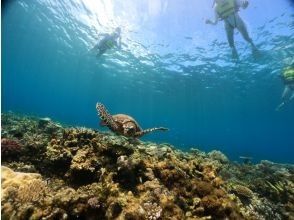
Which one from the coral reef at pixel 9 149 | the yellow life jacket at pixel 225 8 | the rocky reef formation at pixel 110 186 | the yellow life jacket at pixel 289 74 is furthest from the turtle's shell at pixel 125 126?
the yellow life jacket at pixel 289 74

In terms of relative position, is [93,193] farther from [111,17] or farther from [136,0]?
[111,17]

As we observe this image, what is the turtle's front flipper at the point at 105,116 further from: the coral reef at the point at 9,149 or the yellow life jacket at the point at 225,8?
the yellow life jacket at the point at 225,8

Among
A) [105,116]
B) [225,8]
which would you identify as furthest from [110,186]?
[225,8]

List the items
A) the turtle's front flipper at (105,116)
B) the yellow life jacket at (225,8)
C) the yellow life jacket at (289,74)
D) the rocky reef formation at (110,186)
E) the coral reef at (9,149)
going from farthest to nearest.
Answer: the yellow life jacket at (289,74), the yellow life jacket at (225,8), the coral reef at (9,149), the turtle's front flipper at (105,116), the rocky reef formation at (110,186)

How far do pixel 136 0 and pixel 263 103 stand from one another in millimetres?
34424

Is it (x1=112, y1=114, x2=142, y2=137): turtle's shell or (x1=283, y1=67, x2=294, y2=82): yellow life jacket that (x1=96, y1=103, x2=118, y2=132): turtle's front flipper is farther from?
(x1=283, y1=67, x2=294, y2=82): yellow life jacket

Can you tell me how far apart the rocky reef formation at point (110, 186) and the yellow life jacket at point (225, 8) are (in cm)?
851

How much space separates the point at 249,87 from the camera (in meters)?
40.7

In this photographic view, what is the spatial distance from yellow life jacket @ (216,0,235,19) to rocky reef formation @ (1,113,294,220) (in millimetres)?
8508

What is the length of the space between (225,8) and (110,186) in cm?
1047

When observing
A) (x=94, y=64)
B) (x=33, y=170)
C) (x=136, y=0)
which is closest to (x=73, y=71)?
(x=94, y=64)

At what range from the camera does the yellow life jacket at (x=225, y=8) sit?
39.4 ft

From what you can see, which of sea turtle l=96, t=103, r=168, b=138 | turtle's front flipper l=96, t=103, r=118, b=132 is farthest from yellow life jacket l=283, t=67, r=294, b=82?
turtle's front flipper l=96, t=103, r=118, b=132

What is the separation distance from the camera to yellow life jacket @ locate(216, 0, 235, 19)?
12023 millimetres
